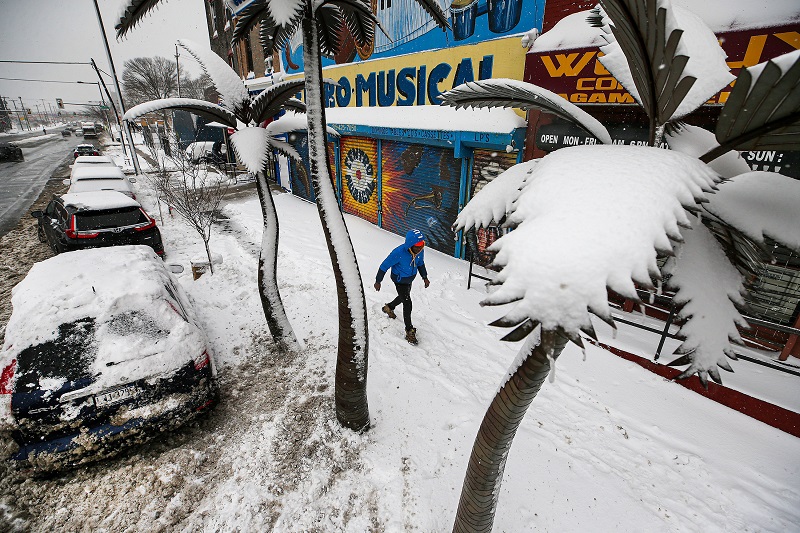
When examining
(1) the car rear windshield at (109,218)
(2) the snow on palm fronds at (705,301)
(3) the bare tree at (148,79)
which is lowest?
(1) the car rear windshield at (109,218)

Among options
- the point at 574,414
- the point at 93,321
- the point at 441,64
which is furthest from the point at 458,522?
the point at 441,64

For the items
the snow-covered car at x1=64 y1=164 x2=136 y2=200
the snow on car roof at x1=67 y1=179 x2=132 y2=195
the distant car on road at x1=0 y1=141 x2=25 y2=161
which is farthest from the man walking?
the distant car on road at x1=0 y1=141 x2=25 y2=161

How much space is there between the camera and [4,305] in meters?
6.79

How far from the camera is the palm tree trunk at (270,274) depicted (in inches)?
192

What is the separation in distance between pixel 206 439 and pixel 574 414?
4.53 m

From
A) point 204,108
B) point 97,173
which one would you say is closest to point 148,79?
point 97,173

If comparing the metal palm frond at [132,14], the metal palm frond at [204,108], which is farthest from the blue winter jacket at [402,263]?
the metal palm frond at [132,14]

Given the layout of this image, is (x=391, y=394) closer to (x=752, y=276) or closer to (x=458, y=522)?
(x=458, y=522)

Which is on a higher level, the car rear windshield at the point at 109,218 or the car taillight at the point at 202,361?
the car rear windshield at the point at 109,218

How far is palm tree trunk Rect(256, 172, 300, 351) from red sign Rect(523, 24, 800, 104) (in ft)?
15.1

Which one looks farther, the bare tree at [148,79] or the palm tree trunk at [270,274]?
the bare tree at [148,79]

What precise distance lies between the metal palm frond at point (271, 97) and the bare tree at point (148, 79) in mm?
48993

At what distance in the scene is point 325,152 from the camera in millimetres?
3461

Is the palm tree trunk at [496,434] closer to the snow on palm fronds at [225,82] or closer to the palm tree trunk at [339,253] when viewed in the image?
the palm tree trunk at [339,253]
